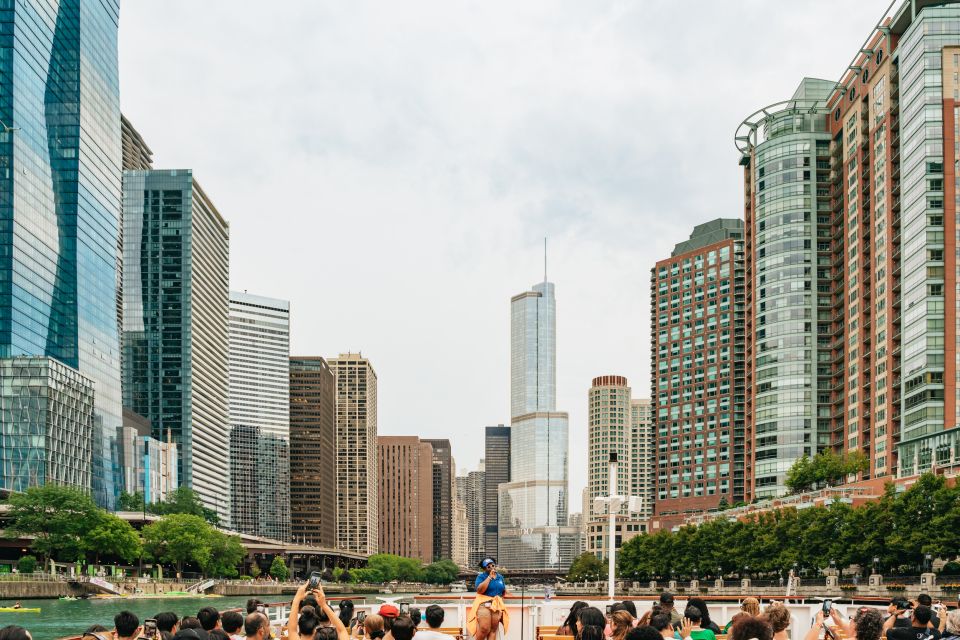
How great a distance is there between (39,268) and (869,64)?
423 feet

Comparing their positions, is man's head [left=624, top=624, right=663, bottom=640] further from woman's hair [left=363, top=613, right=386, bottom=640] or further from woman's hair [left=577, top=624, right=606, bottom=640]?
woman's hair [left=363, top=613, right=386, bottom=640]

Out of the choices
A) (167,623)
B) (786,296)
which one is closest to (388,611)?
(167,623)

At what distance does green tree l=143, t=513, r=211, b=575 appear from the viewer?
591 ft

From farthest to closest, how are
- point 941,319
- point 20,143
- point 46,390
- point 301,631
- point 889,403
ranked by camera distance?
point 20,143
point 46,390
point 889,403
point 941,319
point 301,631

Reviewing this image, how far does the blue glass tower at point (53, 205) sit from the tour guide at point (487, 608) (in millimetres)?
158491

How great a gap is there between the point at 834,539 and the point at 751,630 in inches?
4216

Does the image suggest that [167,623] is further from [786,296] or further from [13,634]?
[786,296]

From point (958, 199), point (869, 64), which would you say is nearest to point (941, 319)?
point (958, 199)

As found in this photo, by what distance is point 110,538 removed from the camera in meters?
152

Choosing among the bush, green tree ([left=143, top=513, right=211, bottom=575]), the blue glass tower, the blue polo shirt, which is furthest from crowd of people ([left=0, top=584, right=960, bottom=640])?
green tree ([left=143, top=513, right=211, bottom=575])

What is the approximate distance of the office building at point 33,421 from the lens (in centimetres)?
15912

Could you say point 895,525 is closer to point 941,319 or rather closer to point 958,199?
point 941,319

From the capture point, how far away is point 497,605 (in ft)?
54.0

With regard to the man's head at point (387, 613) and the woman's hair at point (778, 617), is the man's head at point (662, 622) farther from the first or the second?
the man's head at point (387, 613)
